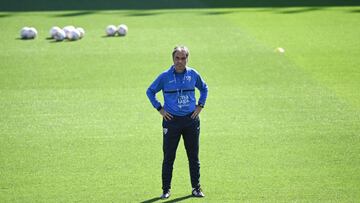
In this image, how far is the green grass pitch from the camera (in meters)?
10.2

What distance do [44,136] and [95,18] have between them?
1231cm

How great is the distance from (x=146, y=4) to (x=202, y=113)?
13.9m

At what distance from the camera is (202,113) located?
14.1 m

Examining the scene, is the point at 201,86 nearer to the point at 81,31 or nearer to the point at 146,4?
the point at 81,31

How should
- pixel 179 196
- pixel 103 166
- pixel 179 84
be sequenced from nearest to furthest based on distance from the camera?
pixel 179 84, pixel 179 196, pixel 103 166

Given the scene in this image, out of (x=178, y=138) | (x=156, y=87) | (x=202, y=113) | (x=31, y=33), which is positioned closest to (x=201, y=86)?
(x=156, y=87)

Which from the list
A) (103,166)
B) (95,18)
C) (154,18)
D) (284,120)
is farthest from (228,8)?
(103,166)

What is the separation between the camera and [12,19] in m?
23.9

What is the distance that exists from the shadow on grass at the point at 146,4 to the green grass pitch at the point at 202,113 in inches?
55.4

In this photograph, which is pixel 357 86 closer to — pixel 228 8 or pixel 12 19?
pixel 228 8

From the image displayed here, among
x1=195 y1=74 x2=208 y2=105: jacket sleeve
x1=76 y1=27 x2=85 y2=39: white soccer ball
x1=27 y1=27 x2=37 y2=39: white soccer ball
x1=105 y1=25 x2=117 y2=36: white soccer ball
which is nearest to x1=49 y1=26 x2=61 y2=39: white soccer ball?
x1=27 y1=27 x2=37 y2=39: white soccer ball

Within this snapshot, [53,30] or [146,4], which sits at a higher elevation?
[146,4]

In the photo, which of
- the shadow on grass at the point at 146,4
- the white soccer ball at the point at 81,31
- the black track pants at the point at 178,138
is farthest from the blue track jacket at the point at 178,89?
the shadow on grass at the point at 146,4

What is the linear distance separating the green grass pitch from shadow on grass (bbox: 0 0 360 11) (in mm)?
1407
